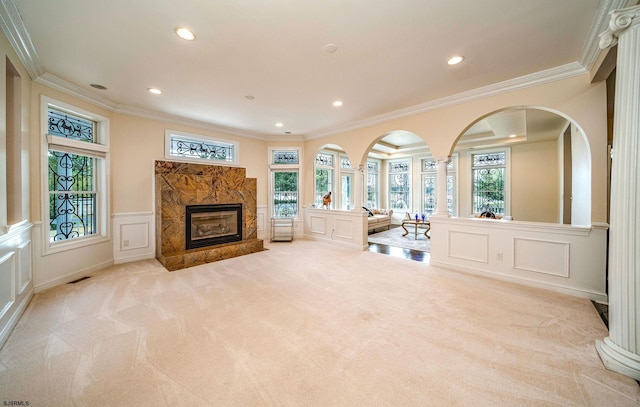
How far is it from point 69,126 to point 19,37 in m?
1.59

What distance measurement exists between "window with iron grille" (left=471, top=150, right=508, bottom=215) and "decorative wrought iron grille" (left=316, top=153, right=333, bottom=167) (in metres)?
4.62

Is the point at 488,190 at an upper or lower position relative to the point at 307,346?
upper

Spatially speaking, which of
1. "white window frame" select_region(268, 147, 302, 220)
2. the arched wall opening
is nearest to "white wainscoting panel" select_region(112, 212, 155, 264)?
"white window frame" select_region(268, 147, 302, 220)

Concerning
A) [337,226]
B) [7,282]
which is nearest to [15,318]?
[7,282]

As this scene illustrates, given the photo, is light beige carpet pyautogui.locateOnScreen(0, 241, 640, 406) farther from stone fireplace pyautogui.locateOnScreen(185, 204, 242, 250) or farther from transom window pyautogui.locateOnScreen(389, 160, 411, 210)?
transom window pyautogui.locateOnScreen(389, 160, 411, 210)

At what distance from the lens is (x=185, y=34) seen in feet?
7.50

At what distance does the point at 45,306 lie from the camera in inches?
103

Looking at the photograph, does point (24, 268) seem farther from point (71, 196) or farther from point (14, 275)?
point (71, 196)

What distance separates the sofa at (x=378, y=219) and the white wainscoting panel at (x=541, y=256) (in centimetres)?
406

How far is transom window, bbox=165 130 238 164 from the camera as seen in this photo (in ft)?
16.0

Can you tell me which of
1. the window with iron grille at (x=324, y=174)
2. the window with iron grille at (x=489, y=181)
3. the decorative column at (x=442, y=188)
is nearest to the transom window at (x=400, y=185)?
the window with iron grille at (x=489, y=181)

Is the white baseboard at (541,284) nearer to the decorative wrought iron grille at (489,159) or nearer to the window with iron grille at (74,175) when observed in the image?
the decorative wrought iron grille at (489,159)

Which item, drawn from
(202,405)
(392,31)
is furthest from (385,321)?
(392,31)

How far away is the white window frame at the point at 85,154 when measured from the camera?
3.08 meters
